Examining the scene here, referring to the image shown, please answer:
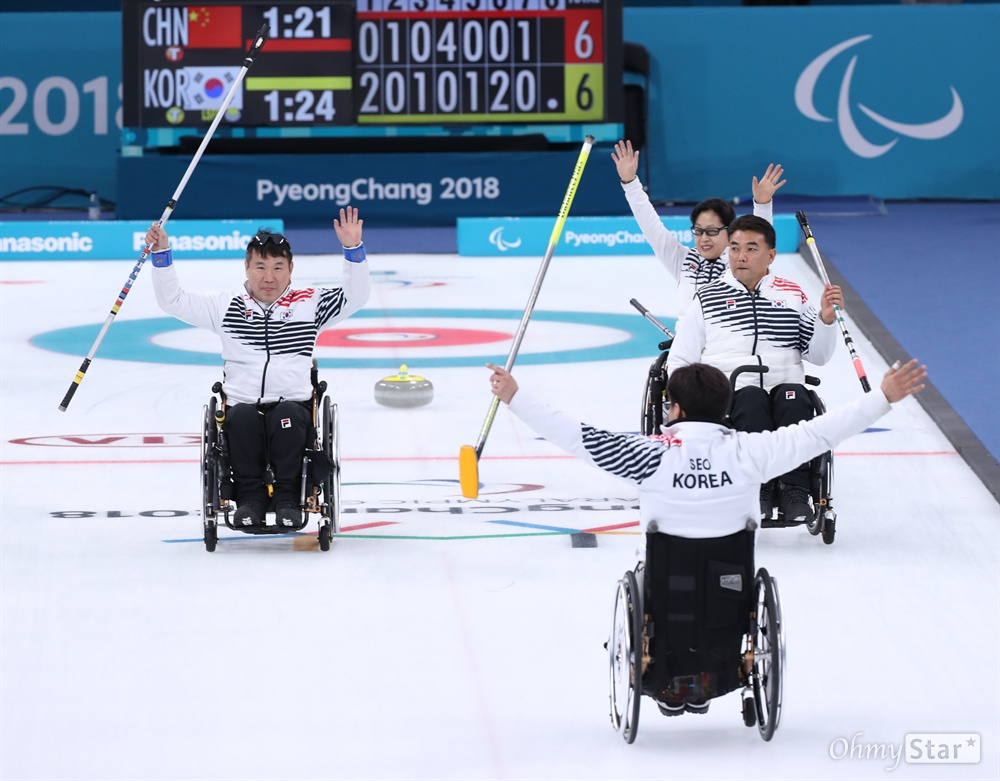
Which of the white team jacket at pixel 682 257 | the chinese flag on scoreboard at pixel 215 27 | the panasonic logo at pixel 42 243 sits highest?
the chinese flag on scoreboard at pixel 215 27

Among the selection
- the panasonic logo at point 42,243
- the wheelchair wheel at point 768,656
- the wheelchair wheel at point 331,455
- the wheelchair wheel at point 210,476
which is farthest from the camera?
the panasonic logo at point 42,243

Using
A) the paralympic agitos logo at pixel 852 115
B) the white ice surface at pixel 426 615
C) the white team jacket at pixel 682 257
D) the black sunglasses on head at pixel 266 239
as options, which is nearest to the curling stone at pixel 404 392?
the white ice surface at pixel 426 615

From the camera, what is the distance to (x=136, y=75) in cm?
1633

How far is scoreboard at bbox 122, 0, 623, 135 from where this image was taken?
1611cm

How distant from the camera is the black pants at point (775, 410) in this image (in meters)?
5.96

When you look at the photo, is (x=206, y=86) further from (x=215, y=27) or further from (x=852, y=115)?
(x=852, y=115)

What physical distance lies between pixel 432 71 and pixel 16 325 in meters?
6.11

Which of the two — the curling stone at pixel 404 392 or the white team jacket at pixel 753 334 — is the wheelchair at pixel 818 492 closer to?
the white team jacket at pixel 753 334

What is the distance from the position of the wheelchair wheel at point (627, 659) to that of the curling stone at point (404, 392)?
4.65 m

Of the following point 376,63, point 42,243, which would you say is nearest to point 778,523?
point 42,243

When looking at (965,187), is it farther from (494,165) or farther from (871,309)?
(871,309)

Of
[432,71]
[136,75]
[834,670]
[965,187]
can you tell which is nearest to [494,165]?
[432,71]

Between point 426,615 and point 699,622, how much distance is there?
1.45 metres

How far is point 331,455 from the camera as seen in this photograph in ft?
19.5
